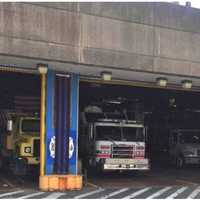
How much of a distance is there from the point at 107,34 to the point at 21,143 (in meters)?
7.37

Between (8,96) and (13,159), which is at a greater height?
(8,96)

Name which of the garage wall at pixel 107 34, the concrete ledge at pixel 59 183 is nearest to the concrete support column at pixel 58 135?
the concrete ledge at pixel 59 183

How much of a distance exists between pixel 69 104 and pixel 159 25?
399cm

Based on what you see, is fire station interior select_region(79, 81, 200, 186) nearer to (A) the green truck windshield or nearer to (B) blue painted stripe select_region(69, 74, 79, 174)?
(A) the green truck windshield

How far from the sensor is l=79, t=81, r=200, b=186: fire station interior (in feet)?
82.0

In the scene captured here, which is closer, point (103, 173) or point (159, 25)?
point (159, 25)

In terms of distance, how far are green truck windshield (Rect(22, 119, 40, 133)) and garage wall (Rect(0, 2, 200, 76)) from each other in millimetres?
7018

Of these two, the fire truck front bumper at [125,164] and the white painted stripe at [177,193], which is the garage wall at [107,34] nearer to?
the white painted stripe at [177,193]

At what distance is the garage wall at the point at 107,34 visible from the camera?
46.3 feet

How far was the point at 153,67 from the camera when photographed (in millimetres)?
16312

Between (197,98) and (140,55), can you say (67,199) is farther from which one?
(197,98)

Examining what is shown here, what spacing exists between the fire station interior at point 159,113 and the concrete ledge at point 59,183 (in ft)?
16.5

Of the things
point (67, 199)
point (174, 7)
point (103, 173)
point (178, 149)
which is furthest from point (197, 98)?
point (67, 199)

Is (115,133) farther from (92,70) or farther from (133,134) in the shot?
(92,70)
